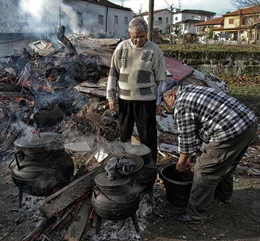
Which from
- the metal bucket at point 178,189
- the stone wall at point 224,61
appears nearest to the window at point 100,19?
the stone wall at point 224,61

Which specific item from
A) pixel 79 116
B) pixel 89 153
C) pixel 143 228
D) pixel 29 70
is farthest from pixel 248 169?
pixel 29 70

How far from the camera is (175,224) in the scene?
3895mm

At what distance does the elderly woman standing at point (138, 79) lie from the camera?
4.23 m

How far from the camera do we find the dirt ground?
144 inches

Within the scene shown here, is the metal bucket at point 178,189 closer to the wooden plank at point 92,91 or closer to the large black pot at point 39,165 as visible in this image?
the large black pot at point 39,165

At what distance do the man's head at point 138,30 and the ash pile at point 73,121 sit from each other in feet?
5.70

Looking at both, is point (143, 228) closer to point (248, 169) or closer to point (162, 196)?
point (162, 196)

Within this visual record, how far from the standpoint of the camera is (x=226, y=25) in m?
51.4

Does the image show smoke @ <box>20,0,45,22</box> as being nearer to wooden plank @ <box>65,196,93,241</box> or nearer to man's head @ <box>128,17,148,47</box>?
man's head @ <box>128,17,148,47</box>

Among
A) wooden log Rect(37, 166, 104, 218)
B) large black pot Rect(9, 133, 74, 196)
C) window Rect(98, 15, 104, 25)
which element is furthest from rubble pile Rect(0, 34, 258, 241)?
window Rect(98, 15, 104, 25)

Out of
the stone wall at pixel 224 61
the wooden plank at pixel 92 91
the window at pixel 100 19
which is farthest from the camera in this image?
the window at pixel 100 19

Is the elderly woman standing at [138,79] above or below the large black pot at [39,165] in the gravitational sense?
above

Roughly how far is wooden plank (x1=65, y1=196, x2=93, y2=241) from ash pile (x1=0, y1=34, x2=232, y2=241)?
1cm

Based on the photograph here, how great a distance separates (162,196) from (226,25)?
53.0 meters
